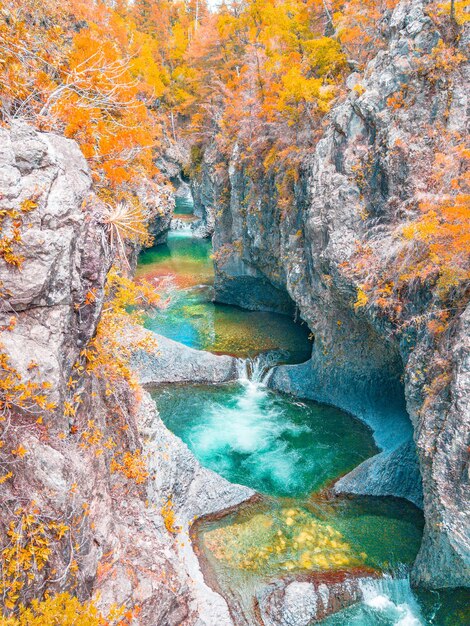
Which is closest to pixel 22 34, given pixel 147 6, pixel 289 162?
pixel 289 162

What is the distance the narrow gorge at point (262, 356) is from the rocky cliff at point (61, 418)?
0.03 metres

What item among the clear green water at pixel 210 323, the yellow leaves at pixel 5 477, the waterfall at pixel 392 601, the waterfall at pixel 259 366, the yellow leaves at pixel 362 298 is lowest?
the waterfall at pixel 392 601

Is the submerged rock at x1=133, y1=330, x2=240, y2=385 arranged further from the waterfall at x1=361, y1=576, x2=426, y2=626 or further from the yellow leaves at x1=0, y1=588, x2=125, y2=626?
the yellow leaves at x1=0, y1=588, x2=125, y2=626

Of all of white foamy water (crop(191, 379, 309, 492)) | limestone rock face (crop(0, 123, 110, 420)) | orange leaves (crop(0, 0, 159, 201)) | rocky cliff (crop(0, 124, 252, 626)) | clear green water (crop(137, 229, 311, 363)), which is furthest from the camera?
clear green water (crop(137, 229, 311, 363))

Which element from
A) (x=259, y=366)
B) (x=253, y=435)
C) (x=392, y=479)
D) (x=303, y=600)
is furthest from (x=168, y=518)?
(x=259, y=366)

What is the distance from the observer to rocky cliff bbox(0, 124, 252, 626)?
4.78 metres

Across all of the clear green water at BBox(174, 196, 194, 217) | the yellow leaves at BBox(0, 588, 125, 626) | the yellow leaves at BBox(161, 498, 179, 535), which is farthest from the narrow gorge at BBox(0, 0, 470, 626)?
the clear green water at BBox(174, 196, 194, 217)

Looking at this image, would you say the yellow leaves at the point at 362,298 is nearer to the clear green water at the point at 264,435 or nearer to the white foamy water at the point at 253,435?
the clear green water at the point at 264,435

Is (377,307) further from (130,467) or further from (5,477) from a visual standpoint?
(5,477)

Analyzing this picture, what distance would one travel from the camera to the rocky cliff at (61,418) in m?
4.78

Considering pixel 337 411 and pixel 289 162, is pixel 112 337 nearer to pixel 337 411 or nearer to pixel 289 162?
pixel 337 411

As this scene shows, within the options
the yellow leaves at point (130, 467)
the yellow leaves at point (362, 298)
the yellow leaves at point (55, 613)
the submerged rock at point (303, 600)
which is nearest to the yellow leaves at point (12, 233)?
the yellow leaves at point (55, 613)

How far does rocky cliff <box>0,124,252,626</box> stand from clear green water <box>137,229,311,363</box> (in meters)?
12.2

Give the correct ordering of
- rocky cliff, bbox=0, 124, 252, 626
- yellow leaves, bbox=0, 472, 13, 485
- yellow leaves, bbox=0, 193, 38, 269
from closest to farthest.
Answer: yellow leaves, bbox=0, 472, 13, 485, rocky cliff, bbox=0, 124, 252, 626, yellow leaves, bbox=0, 193, 38, 269
